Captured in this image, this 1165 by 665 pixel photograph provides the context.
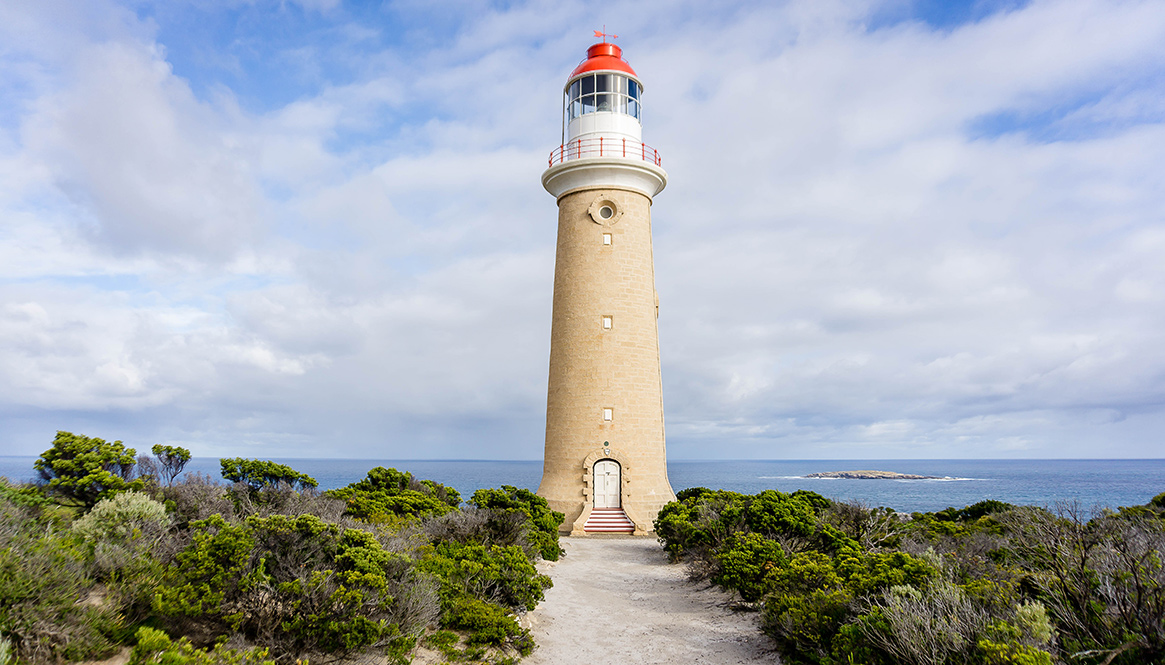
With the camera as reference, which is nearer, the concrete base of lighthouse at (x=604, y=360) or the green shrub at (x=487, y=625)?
the green shrub at (x=487, y=625)

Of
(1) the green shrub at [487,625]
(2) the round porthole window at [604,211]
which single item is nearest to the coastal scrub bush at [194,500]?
(1) the green shrub at [487,625]

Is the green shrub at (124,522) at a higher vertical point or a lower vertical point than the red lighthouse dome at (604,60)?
lower

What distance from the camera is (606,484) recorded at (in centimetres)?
1928

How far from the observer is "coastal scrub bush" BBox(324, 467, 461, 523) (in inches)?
530

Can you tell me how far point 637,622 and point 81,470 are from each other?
9.10 m

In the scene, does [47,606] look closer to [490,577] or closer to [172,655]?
[172,655]

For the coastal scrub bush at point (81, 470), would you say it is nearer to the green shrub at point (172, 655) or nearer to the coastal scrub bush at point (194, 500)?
the coastal scrub bush at point (194, 500)

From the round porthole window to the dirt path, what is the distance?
10.1 meters

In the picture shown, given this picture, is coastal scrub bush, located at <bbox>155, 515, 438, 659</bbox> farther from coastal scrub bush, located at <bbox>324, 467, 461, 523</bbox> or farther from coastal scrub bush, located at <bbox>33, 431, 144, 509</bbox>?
coastal scrub bush, located at <bbox>324, 467, 461, 523</bbox>

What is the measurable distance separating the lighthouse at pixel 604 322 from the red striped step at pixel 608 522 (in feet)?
0.10

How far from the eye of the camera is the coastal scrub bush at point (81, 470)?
10078 millimetres

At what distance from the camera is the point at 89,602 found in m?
6.43

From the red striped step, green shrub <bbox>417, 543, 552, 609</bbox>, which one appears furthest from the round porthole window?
green shrub <bbox>417, 543, 552, 609</bbox>

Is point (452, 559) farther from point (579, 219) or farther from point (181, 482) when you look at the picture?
point (579, 219)
